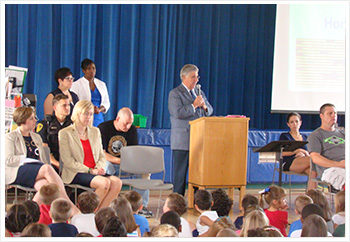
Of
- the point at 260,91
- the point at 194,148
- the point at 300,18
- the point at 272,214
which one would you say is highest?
the point at 300,18

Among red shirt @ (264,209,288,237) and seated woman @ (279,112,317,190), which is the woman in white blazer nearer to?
seated woman @ (279,112,317,190)

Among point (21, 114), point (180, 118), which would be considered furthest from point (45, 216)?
point (180, 118)

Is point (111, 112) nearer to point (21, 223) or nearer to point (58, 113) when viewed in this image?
point (58, 113)

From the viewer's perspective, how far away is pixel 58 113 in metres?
4.56

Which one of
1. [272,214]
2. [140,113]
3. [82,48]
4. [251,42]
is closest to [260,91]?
[251,42]

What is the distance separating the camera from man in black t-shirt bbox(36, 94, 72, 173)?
445cm

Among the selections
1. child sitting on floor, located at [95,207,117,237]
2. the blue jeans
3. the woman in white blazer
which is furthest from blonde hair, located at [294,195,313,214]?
the woman in white blazer

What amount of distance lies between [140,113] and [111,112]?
1.51 ft

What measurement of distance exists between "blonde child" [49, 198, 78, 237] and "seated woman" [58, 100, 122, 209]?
1.57 m

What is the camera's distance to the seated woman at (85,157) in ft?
13.7

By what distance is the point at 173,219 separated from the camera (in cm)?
254

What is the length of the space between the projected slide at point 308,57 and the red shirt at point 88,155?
A: 12.3 ft

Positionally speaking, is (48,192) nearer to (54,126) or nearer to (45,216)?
(45,216)

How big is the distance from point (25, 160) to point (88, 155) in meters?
0.62
